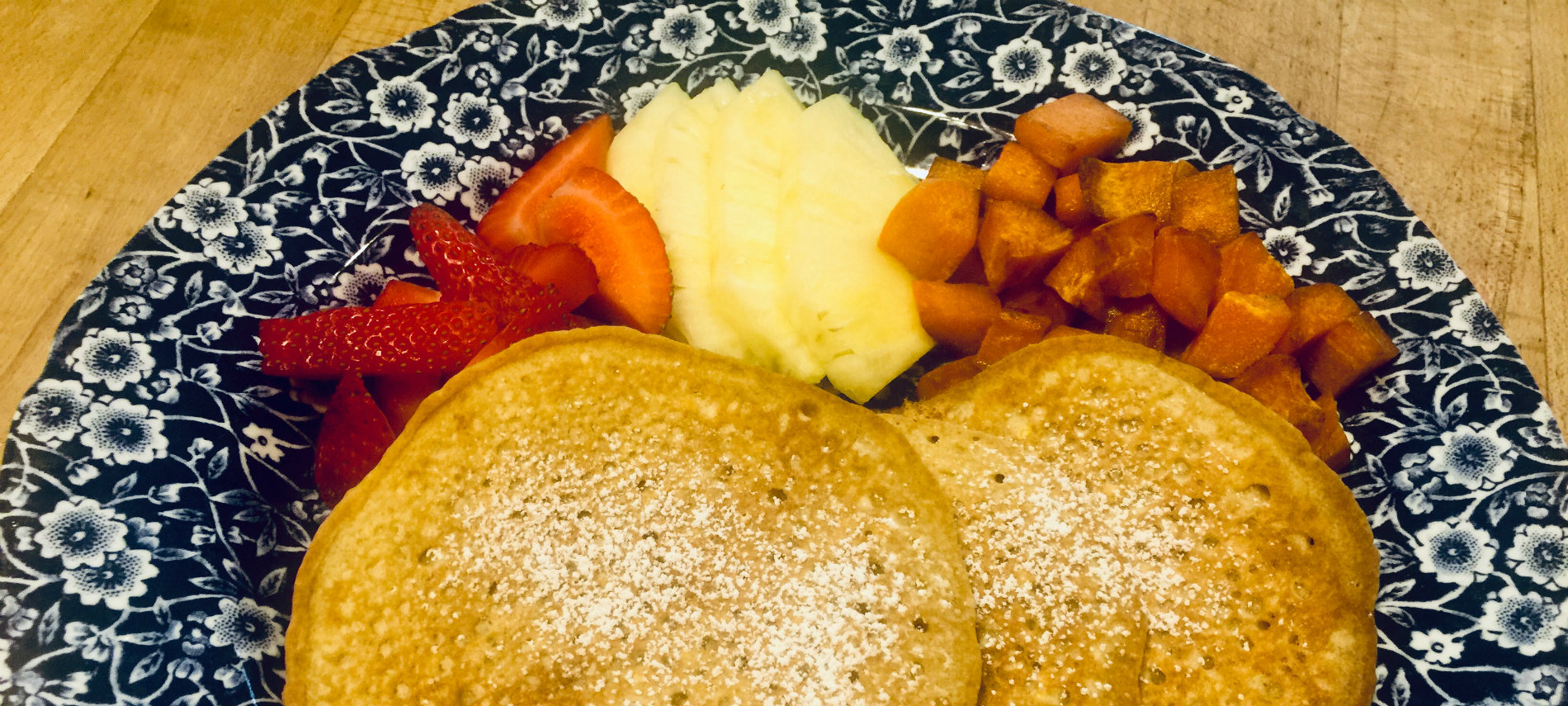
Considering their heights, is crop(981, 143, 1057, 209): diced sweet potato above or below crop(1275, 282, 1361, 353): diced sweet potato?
above

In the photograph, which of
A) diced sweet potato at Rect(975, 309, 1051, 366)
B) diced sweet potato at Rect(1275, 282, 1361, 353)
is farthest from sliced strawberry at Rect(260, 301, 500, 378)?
diced sweet potato at Rect(1275, 282, 1361, 353)

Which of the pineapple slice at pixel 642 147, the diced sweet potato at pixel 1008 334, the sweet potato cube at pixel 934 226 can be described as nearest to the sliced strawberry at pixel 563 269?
the pineapple slice at pixel 642 147

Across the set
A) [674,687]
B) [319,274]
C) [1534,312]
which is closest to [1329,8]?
[1534,312]

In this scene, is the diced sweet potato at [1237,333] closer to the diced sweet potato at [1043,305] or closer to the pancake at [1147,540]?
the pancake at [1147,540]

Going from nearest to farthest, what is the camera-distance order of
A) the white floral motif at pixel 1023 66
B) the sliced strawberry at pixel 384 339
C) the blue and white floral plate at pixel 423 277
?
the blue and white floral plate at pixel 423 277
the sliced strawberry at pixel 384 339
the white floral motif at pixel 1023 66

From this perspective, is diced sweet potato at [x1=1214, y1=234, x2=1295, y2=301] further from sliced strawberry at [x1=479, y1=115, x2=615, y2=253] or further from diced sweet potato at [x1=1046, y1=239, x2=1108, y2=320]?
sliced strawberry at [x1=479, y1=115, x2=615, y2=253]

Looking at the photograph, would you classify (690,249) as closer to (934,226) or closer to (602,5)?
(934,226)

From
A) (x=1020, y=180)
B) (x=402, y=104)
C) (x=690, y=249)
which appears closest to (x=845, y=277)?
(x=690, y=249)
